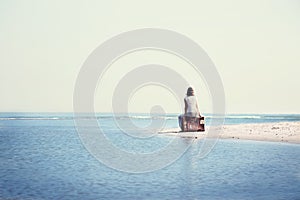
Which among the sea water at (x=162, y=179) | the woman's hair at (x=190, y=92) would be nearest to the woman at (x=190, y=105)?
the woman's hair at (x=190, y=92)

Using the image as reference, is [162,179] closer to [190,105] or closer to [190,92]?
[190,105]

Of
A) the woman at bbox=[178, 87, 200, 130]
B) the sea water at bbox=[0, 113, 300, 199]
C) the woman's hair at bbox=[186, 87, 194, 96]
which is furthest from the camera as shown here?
the woman's hair at bbox=[186, 87, 194, 96]

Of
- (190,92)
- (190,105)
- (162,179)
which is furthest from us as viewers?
(190,92)

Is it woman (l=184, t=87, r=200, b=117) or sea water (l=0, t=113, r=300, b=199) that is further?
woman (l=184, t=87, r=200, b=117)

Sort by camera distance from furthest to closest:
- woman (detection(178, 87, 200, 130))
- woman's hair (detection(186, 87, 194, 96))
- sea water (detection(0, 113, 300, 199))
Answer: woman's hair (detection(186, 87, 194, 96))
woman (detection(178, 87, 200, 130))
sea water (detection(0, 113, 300, 199))


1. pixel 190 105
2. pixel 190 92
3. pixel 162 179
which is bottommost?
pixel 162 179

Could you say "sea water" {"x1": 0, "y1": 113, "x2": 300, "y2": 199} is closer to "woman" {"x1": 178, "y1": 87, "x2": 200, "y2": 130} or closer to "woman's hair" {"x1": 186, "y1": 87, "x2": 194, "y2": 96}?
"woman" {"x1": 178, "y1": 87, "x2": 200, "y2": 130}

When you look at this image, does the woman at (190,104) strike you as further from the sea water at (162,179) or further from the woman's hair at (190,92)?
the sea water at (162,179)

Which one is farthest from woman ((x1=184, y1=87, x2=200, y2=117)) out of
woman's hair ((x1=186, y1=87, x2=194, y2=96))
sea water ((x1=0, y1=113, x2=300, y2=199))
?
sea water ((x1=0, y1=113, x2=300, y2=199))

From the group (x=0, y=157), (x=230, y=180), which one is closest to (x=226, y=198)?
(x=230, y=180)

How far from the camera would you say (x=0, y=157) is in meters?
33.8

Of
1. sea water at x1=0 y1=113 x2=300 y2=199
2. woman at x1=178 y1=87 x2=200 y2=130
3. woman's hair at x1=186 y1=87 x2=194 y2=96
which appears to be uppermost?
woman's hair at x1=186 y1=87 x2=194 y2=96

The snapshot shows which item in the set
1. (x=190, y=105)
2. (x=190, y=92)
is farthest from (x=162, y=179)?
(x=190, y=92)

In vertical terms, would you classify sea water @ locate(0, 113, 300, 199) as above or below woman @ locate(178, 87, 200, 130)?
below
